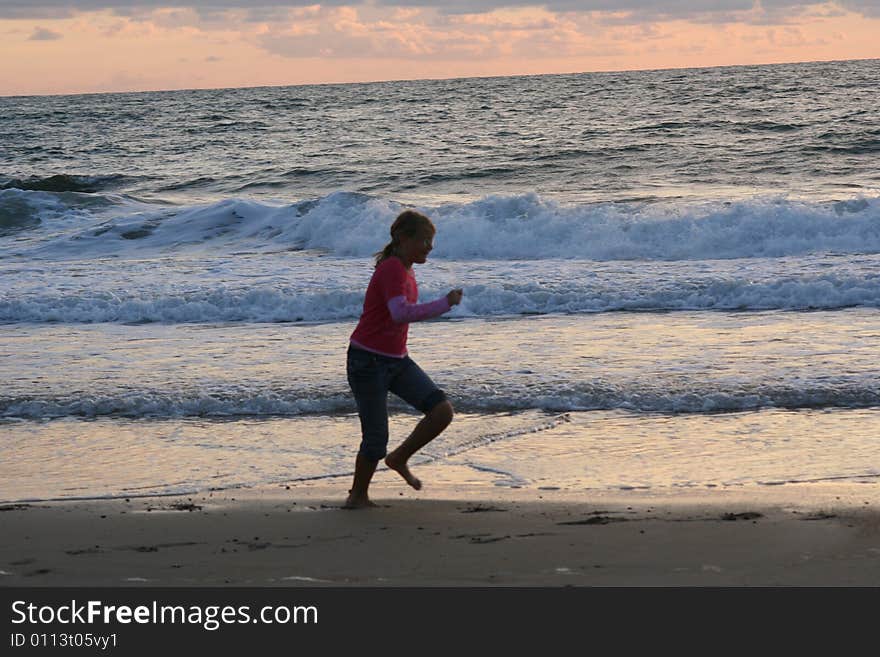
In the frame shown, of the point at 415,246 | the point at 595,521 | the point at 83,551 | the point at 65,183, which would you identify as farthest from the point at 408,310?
the point at 65,183

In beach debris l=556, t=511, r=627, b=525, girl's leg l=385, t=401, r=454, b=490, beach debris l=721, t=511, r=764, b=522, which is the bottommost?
beach debris l=556, t=511, r=627, b=525

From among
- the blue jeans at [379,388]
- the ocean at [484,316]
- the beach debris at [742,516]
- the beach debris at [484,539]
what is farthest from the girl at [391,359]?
the beach debris at [742,516]

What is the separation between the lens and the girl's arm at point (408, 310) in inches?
195

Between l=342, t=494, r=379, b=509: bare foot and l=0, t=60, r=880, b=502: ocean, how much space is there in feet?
1.50

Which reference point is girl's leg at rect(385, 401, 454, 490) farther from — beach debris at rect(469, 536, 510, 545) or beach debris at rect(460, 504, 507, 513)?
beach debris at rect(469, 536, 510, 545)

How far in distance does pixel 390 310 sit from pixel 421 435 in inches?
28.1

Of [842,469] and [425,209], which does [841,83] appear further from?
[842,469]

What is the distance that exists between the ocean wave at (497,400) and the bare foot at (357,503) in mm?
2224

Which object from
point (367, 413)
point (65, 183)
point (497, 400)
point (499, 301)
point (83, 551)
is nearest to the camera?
point (83, 551)

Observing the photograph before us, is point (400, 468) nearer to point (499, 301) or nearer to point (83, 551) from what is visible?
point (83, 551)

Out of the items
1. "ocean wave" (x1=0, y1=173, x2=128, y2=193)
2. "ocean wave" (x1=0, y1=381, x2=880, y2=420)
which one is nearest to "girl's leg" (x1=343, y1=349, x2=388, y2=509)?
"ocean wave" (x1=0, y1=381, x2=880, y2=420)

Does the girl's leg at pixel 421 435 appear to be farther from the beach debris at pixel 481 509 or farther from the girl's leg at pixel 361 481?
the beach debris at pixel 481 509

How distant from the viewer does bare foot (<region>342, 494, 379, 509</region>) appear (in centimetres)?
547

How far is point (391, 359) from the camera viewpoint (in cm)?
539
